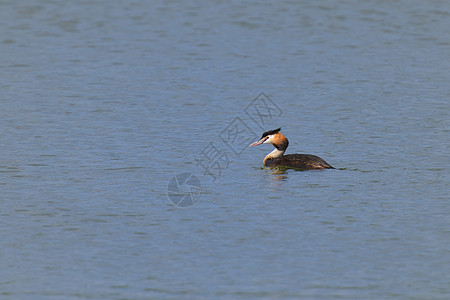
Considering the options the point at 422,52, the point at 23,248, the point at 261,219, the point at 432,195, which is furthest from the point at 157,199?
the point at 422,52

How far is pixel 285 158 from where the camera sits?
1814 cm
